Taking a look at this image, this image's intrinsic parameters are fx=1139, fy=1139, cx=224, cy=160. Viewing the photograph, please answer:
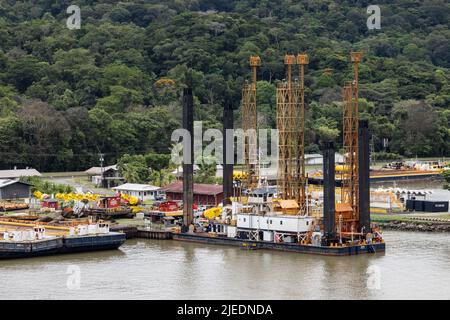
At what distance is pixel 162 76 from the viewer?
417 feet

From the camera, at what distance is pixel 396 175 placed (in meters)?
99.7

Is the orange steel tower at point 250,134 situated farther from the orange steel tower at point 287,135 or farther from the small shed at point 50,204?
the small shed at point 50,204

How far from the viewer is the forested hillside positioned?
99.2 meters

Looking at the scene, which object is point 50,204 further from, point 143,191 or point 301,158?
point 301,158

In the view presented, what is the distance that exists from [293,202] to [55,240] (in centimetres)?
1249

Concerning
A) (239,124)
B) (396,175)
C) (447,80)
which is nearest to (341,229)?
(396,175)

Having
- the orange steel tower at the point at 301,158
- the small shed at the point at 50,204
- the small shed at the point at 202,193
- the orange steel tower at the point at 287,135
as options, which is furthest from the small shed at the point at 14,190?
the orange steel tower at the point at 301,158

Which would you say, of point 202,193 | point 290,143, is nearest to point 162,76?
point 202,193

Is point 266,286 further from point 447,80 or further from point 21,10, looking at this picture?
point 21,10

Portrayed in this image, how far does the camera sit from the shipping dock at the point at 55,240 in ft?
181

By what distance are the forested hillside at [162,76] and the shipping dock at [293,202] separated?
3396cm

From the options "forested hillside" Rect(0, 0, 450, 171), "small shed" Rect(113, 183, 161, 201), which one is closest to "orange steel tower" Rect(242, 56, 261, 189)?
"small shed" Rect(113, 183, 161, 201)

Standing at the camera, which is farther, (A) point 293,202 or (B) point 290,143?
(B) point 290,143

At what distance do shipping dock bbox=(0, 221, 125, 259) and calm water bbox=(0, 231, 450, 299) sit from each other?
53 cm
